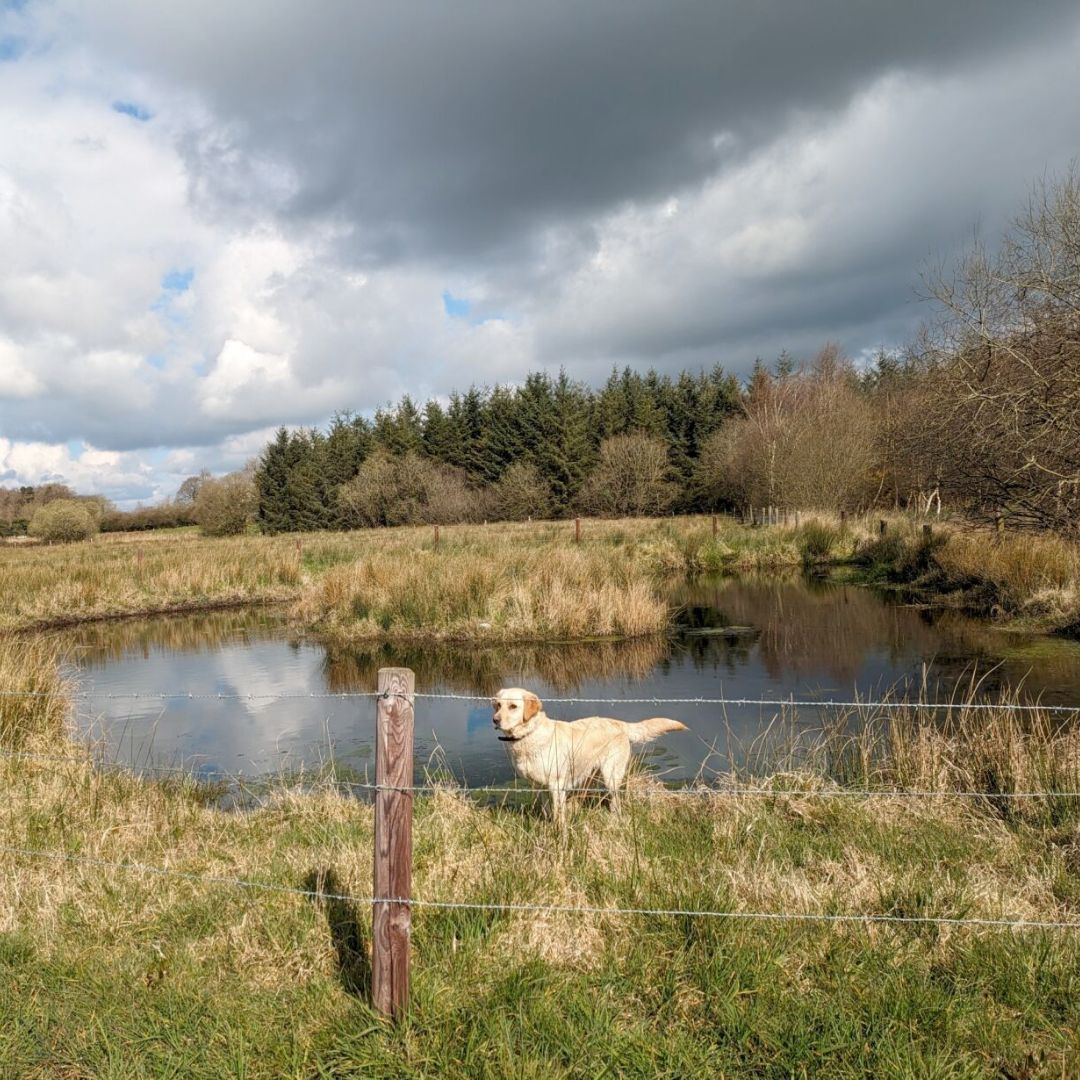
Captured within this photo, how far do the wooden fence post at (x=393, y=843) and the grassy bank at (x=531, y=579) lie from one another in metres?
11.4

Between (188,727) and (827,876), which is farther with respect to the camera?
(188,727)

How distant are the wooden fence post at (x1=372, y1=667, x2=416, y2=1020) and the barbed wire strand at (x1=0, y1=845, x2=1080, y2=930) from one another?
0.06 metres

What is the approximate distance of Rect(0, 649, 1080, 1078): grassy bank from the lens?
107 inches

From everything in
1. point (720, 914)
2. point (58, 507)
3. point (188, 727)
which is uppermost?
point (58, 507)

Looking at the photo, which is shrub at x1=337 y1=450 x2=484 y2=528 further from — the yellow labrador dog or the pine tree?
the yellow labrador dog

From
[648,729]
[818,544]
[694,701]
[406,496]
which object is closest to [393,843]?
[694,701]

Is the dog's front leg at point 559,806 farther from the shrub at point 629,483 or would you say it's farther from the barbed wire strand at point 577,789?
the shrub at point 629,483

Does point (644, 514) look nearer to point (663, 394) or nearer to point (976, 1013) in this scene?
point (663, 394)

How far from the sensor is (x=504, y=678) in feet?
37.4

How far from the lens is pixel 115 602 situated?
1989 centimetres

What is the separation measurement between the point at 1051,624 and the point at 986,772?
28.6 feet

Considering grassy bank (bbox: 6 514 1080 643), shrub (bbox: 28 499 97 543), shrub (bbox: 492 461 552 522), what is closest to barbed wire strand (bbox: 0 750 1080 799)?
grassy bank (bbox: 6 514 1080 643)

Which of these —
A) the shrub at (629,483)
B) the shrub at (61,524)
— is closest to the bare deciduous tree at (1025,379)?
the shrub at (629,483)

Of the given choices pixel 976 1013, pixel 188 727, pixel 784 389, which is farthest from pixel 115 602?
pixel 784 389
